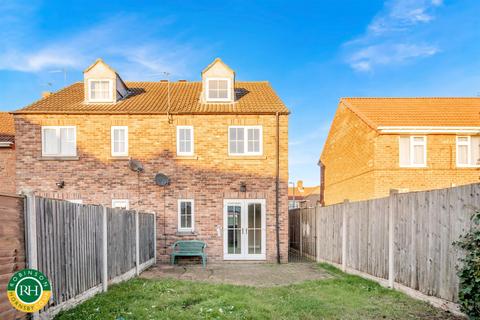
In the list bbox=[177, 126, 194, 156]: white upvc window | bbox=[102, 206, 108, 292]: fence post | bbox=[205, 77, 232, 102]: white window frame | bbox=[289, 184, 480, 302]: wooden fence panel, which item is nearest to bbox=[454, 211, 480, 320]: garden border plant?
bbox=[289, 184, 480, 302]: wooden fence panel

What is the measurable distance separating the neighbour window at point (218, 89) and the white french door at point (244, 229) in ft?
15.2

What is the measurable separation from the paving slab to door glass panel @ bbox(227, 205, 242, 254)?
2.50ft

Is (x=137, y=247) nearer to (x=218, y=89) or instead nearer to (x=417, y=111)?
(x=218, y=89)

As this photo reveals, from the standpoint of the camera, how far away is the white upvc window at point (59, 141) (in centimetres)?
1494

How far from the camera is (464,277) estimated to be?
197 inches

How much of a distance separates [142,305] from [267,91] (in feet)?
42.4

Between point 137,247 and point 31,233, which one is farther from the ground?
point 31,233

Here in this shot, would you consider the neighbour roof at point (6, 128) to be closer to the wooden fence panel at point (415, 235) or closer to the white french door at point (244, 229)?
the white french door at point (244, 229)

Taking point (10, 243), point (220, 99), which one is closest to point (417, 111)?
point (220, 99)

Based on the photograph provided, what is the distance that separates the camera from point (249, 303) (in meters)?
7.07

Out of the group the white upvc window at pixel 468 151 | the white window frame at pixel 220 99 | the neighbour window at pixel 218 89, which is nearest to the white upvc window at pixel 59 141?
the white window frame at pixel 220 99

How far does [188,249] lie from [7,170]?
1048 cm

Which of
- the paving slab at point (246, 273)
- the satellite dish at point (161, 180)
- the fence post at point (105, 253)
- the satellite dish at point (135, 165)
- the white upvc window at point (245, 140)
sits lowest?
the paving slab at point (246, 273)

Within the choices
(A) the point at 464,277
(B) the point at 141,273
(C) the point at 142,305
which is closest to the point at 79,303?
(C) the point at 142,305
